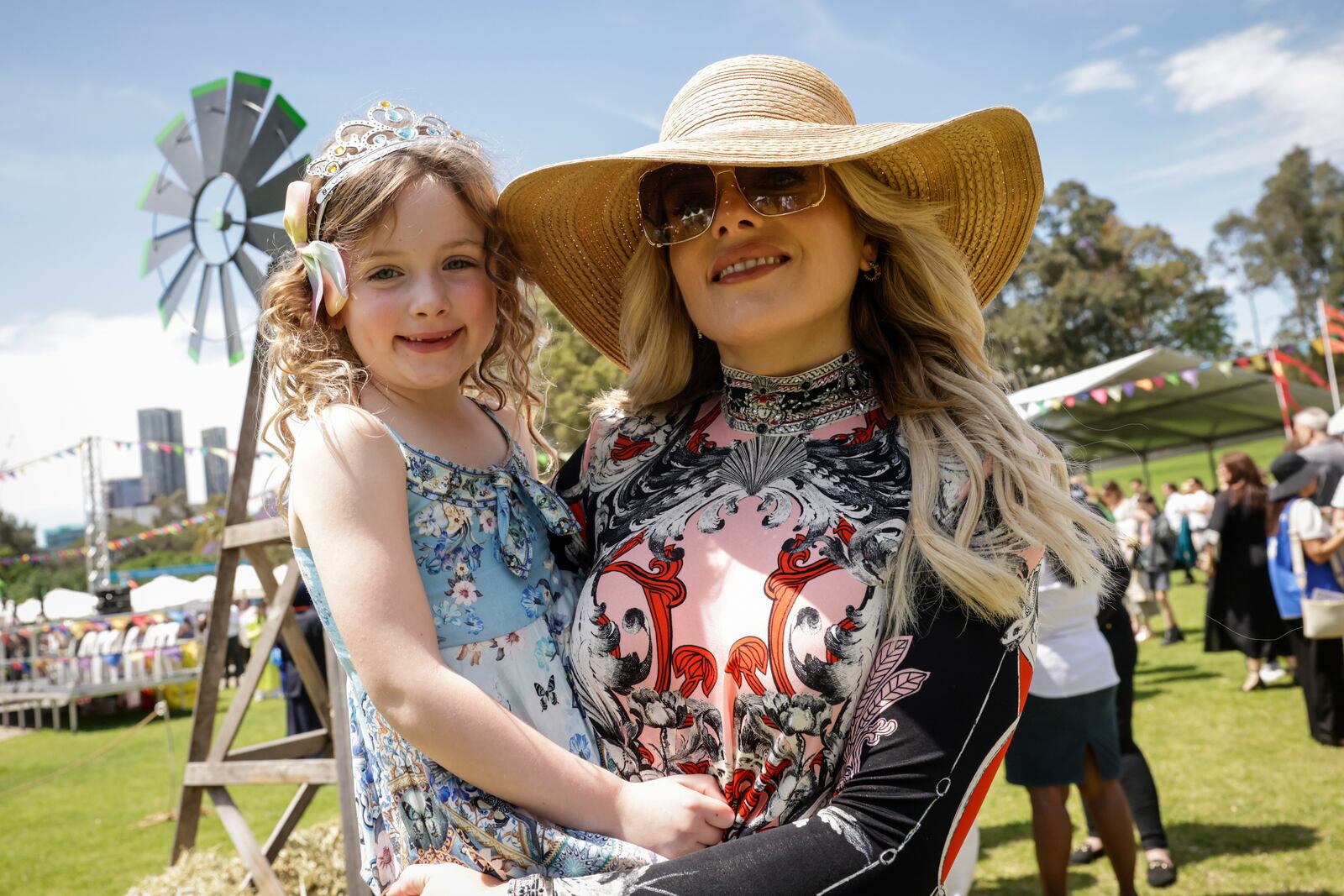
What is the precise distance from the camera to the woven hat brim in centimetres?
177

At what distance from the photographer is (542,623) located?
1.77 m

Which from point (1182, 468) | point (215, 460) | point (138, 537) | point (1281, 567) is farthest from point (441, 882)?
point (1182, 468)

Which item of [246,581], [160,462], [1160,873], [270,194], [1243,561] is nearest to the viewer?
[270,194]

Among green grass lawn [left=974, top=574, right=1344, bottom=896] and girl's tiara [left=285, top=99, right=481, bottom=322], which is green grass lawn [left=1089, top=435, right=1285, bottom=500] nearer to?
green grass lawn [left=974, top=574, right=1344, bottom=896]

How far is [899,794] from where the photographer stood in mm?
1337

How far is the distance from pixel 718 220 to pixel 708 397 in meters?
0.42

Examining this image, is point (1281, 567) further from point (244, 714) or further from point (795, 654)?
point (795, 654)

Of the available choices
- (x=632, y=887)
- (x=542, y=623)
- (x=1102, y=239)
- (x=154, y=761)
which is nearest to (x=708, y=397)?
(x=542, y=623)

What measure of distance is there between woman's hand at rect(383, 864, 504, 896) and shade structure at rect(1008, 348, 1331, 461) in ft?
33.5

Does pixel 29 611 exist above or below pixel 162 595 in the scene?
below

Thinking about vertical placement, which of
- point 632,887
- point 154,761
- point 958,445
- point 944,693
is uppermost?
point 958,445

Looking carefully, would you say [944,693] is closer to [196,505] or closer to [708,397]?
[708,397]

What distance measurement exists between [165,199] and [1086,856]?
6186 mm

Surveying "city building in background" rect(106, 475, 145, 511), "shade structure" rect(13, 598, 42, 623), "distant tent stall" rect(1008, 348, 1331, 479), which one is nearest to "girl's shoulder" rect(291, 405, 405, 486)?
"distant tent stall" rect(1008, 348, 1331, 479)
